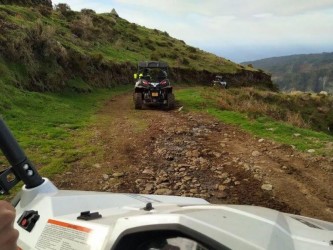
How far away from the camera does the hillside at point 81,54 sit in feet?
60.6

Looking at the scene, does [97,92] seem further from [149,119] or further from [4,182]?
[4,182]

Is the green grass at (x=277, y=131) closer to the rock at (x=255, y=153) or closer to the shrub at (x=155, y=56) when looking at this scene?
the rock at (x=255, y=153)

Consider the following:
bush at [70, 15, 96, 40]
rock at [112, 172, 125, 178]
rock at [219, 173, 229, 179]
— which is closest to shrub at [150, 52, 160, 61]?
bush at [70, 15, 96, 40]

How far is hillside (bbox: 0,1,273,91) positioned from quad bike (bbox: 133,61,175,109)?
3629mm

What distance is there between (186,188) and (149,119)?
7398 millimetres

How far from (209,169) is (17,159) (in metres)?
6.37

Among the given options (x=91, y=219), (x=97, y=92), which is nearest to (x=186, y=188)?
(x=91, y=219)

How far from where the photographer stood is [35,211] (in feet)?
10.3

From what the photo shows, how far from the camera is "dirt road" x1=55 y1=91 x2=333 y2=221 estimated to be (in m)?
7.94

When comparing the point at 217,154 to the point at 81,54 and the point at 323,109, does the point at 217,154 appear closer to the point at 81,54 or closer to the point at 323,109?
the point at 81,54

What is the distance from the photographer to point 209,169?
30.1 ft

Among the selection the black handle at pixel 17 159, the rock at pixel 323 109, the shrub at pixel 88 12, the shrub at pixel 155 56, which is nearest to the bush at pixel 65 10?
the shrub at pixel 88 12

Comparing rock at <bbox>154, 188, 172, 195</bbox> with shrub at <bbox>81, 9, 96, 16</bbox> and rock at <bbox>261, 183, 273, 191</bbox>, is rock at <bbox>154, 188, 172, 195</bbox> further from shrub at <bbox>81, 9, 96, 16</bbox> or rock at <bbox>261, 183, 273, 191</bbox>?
shrub at <bbox>81, 9, 96, 16</bbox>

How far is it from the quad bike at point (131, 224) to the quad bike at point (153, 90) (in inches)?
601
